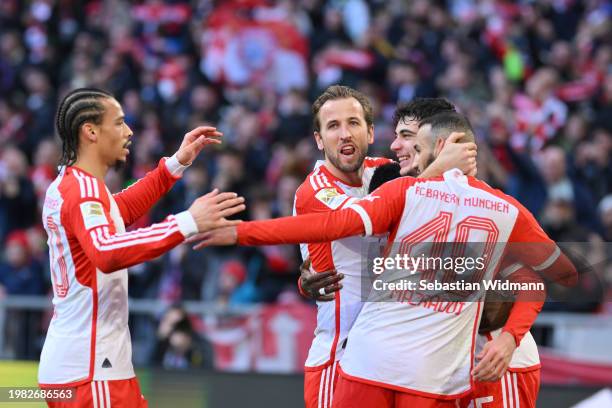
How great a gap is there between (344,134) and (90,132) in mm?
1438

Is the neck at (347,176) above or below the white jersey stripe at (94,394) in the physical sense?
above

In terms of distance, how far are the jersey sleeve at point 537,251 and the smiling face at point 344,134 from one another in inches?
44.4

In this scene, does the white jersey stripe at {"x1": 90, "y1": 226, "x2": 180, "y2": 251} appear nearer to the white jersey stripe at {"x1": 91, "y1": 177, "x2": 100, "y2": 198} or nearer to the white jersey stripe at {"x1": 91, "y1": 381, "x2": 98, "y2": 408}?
the white jersey stripe at {"x1": 91, "y1": 177, "x2": 100, "y2": 198}

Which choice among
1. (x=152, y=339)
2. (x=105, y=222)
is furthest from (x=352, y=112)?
(x=152, y=339)

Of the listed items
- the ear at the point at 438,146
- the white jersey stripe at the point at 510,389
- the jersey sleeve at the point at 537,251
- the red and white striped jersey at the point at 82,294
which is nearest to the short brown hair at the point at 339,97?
the ear at the point at 438,146

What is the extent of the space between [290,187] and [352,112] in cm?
492

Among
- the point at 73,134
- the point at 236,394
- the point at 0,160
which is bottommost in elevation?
the point at 236,394

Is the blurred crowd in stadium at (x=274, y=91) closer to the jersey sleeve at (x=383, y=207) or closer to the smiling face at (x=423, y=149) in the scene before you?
the smiling face at (x=423, y=149)

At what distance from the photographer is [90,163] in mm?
5160

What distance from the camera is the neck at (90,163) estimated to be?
5.14 meters

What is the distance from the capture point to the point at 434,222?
4738mm

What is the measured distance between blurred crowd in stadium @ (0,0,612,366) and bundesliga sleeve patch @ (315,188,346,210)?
3.74 meters

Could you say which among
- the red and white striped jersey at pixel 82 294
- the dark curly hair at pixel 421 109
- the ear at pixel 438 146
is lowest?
the red and white striped jersey at pixel 82 294

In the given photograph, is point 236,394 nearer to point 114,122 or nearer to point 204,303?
point 204,303
